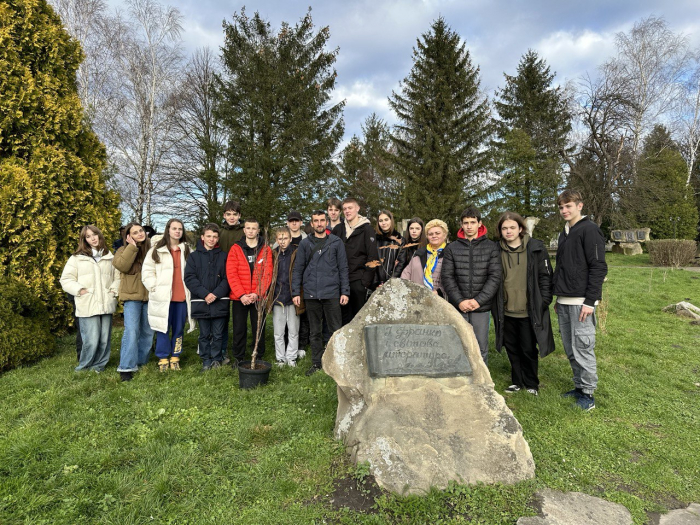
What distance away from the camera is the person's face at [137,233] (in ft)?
16.3

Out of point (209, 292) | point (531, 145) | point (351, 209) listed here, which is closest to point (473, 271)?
point (351, 209)

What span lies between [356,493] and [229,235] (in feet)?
13.3

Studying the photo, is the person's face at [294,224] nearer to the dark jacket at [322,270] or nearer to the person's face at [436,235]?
the dark jacket at [322,270]

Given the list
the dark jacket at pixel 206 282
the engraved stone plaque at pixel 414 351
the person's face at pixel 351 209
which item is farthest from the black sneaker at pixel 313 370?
the person's face at pixel 351 209

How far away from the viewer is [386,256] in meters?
5.13

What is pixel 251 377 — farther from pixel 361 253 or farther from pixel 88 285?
pixel 88 285

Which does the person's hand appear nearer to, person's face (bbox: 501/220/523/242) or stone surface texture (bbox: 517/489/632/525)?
person's face (bbox: 501/220/523/242)

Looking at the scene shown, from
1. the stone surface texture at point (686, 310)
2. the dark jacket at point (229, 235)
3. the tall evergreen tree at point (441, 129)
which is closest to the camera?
the dark jacket at point (229, 235)

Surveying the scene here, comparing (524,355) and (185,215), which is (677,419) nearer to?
(524,355)

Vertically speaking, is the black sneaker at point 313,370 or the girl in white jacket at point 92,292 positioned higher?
the girl in white jacket at point 92,292

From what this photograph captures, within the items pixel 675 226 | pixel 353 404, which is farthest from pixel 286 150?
pixel 675 226

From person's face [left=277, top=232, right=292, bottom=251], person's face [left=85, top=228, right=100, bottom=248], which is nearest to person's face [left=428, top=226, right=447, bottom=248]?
person's face [left=277, top=232, right=292, bottom=251]

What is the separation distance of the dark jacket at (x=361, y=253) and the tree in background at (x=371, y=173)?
11529 millimetres

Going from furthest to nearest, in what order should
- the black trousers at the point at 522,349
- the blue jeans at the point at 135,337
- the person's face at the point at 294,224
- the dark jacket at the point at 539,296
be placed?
the person's face at the point at 294,224 → the blue jeans at the point at 135,337 → the black trousers at the point at 522,349 → the dark jacket at the point at 539,296
